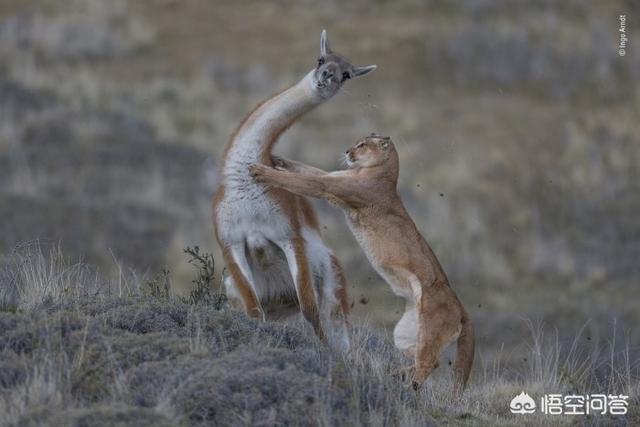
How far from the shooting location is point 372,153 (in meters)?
12.7

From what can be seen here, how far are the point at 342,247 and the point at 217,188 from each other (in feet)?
39.1

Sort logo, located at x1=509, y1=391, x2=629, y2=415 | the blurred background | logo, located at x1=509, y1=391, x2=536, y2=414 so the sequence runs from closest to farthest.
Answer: logo, located at x1=509, y1=391, x2=629, y2=415 < logo, located at x1=509, y1=391, x2=536, y2=414 < the blurred background

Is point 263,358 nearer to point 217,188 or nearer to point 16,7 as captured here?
point 217,188

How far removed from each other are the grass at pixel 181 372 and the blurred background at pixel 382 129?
8.35 metres

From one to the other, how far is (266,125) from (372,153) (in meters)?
0.89

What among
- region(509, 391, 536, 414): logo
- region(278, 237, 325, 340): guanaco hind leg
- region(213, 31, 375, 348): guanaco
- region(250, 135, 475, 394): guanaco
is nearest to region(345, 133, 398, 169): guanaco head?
region(250, 135, 475, 394): guanaco

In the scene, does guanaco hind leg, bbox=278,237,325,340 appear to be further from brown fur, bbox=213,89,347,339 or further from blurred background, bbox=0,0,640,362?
blurred background, bbox=0,0,640,362

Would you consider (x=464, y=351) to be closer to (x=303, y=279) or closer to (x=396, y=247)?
(x=396, y=247)

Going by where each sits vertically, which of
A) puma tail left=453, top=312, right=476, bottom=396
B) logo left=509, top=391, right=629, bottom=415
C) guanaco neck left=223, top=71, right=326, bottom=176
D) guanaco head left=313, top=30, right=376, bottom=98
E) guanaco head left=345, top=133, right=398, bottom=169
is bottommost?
logo left=509, top=391, right=629, bottom=415

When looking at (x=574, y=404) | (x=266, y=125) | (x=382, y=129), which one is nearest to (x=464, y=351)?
(x=574, y=404)

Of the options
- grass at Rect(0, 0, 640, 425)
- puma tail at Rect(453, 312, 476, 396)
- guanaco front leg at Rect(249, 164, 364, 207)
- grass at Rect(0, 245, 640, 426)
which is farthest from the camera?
grass at Rect(0, 0, 640, 425)

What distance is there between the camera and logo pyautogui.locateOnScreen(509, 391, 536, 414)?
1198 centimetres

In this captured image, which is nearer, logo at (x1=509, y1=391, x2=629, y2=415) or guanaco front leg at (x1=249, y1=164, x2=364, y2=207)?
logo at (x1=509, y1=391, x2=629, y2=415)

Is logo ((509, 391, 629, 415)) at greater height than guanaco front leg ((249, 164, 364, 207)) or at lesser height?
lesser
